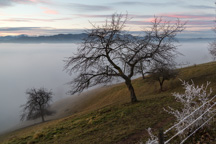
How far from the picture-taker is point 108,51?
17906mm

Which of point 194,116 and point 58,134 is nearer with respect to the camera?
point 194,116

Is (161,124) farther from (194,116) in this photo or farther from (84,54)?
(84,54)

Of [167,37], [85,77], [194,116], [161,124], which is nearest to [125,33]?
[167,37]

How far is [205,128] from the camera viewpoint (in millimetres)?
7512

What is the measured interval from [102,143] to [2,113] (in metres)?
67.2

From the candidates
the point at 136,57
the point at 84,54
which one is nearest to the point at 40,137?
the point at 84,54

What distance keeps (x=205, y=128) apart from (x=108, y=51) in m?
12.1

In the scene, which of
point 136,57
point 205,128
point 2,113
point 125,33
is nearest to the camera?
point 205,128

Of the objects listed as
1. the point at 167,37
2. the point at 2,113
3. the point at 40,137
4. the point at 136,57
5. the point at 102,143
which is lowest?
the point at 2,113

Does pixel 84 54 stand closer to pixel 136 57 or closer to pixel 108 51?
pixel 108 51

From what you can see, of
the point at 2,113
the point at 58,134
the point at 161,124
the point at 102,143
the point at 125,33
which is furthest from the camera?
the point at 2,113

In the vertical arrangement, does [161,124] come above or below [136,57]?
below

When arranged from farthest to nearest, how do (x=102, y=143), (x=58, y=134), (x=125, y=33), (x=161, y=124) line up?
1. (x=125, y=33)
2. (x=58, y=134)
3. (x=161, y=124)
4. (x=102, y=143)

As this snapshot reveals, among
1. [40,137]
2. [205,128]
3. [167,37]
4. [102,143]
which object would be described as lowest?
[40,137]
